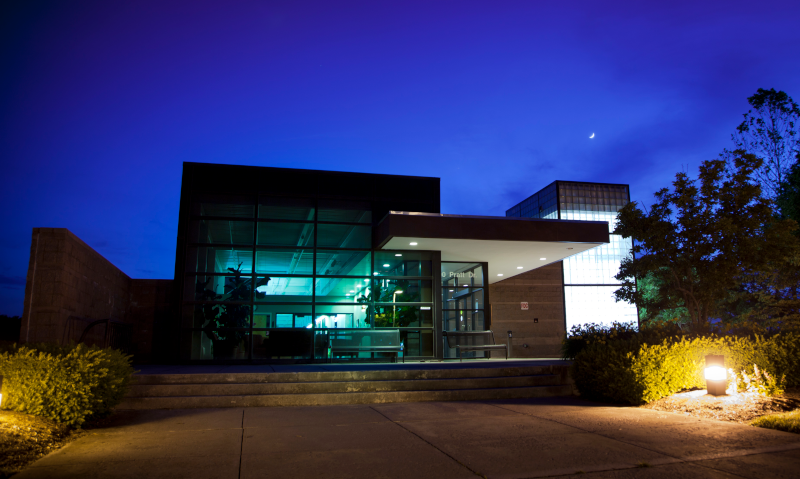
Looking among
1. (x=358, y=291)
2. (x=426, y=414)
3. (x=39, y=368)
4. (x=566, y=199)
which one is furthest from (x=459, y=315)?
(x=566, y=199)

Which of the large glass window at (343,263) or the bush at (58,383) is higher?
the large glass window at (343,263)

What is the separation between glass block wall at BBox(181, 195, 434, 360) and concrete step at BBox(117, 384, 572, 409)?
5758mm

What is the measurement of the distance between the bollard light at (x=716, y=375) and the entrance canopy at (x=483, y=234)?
600 cm

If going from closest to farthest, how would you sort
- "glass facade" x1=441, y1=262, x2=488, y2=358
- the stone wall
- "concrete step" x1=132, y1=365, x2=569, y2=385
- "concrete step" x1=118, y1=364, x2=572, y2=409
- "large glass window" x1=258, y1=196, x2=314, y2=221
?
"concrete step" x1=118, y1=364, x2=572, y2=409 < "concrete step" x1=132, y1=365, x2=569, y2=385 < the stone wall < "large glass window" x1=258, y1=196, x2=314, y2=221 < "glass facade" x1=441, y1=262, x2=488, y2=358

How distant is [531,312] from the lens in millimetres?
22312

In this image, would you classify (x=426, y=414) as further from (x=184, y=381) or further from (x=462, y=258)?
(x=462, y=258)

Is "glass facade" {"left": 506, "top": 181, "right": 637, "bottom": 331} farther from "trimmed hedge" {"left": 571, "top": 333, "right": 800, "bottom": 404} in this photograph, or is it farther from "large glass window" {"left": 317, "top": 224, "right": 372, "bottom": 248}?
"trimmed hedge" {"left": 571, "top": 333, "right": 800, "bottom": 404}

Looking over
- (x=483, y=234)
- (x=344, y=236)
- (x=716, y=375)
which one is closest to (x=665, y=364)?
(x=716, y=375)

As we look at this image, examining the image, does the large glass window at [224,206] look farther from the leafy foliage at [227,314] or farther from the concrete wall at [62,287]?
the concrete wall at [62,287]

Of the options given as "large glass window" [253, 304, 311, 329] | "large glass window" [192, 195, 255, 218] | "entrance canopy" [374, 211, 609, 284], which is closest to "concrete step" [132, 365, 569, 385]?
"entrance canopy" [374, 211, 609, 284]

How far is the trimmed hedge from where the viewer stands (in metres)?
7.36

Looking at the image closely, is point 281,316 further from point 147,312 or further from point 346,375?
point 346,375

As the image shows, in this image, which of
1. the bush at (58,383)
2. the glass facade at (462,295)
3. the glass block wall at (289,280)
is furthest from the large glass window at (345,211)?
the bush at (58,383)

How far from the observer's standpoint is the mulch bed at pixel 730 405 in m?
6.39
